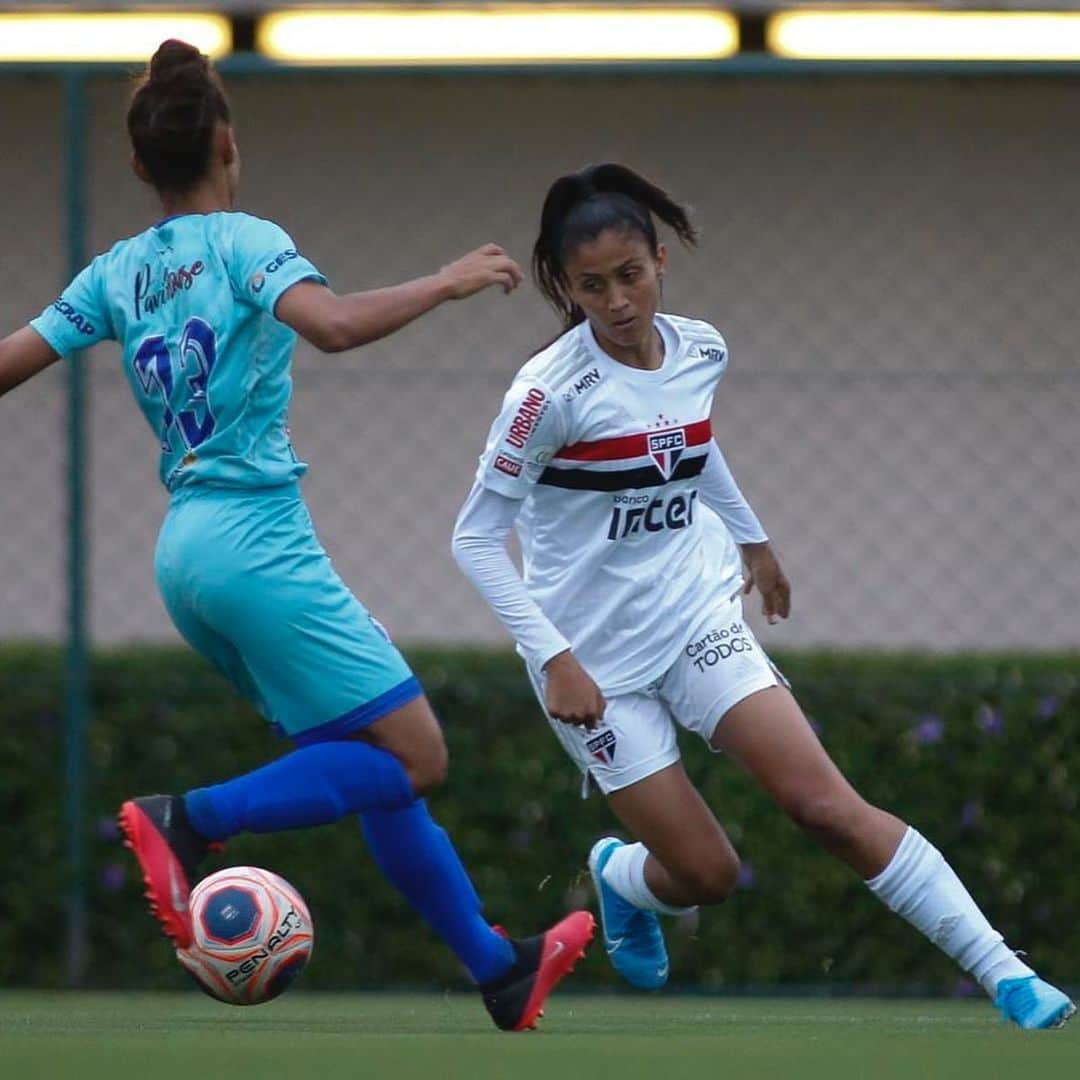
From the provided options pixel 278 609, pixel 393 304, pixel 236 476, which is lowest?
pixel 278 609

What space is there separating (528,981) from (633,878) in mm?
821

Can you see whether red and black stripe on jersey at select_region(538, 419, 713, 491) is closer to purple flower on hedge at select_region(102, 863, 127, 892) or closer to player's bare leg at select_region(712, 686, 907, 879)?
player's bare leg at select_region(712, 686, 907, 879)

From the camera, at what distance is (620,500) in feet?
18.1

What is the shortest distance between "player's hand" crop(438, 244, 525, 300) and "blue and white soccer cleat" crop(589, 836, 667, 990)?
1.87 m

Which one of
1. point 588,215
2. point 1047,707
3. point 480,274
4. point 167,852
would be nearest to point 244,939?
point 167,852

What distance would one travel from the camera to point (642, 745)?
5605 mm

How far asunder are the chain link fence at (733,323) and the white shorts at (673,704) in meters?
2.97

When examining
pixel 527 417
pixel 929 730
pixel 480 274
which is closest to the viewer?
pixel 480 274

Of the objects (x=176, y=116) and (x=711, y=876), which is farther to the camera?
(x=711, y=876)

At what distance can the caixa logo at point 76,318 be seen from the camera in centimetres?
518

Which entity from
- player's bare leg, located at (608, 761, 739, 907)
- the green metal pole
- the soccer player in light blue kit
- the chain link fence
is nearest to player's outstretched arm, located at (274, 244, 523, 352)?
the soccer player in light blue kit

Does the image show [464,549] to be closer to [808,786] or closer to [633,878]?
[808,786]

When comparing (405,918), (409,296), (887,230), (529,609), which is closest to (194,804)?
(529,609)

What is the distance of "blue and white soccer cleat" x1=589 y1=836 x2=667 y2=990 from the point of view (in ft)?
20.1
